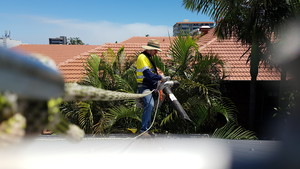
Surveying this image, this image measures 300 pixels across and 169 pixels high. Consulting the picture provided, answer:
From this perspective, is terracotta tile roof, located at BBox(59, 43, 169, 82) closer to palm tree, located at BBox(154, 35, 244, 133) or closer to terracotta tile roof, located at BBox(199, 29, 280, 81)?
palm tree, located at BBox(154, 35, 244, 133)

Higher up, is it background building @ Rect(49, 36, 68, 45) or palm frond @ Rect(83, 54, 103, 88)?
background building @ Rect(49, 36, 68, 45)

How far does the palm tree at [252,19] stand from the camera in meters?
6.16

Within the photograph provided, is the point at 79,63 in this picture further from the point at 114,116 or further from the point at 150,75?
the point at 150,75

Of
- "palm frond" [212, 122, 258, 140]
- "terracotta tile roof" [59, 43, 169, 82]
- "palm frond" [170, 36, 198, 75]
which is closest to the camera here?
"palm frond" [212, 122, 258, 140]

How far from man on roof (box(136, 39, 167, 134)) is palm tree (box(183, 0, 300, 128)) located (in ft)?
9.33

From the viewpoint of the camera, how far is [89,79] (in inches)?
263

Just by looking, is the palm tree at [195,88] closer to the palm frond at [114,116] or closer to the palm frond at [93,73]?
the palm frond at [114,116]

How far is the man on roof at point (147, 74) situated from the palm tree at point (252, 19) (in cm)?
285

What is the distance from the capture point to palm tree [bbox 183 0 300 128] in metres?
6.16

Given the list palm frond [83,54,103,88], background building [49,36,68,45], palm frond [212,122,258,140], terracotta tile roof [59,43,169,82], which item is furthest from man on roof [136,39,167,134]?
background building [49,36,68,45]

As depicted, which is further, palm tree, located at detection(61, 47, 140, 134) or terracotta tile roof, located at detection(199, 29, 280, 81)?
terracotta tile roof, located at detection(199, 29, 280, 81)

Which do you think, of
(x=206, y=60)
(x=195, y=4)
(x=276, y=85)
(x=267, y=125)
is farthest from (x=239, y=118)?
(x=195, y=4)

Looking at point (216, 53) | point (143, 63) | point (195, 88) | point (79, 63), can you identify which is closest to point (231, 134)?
point (195, 88)

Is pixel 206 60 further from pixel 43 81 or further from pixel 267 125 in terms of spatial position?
pixel 43 81
